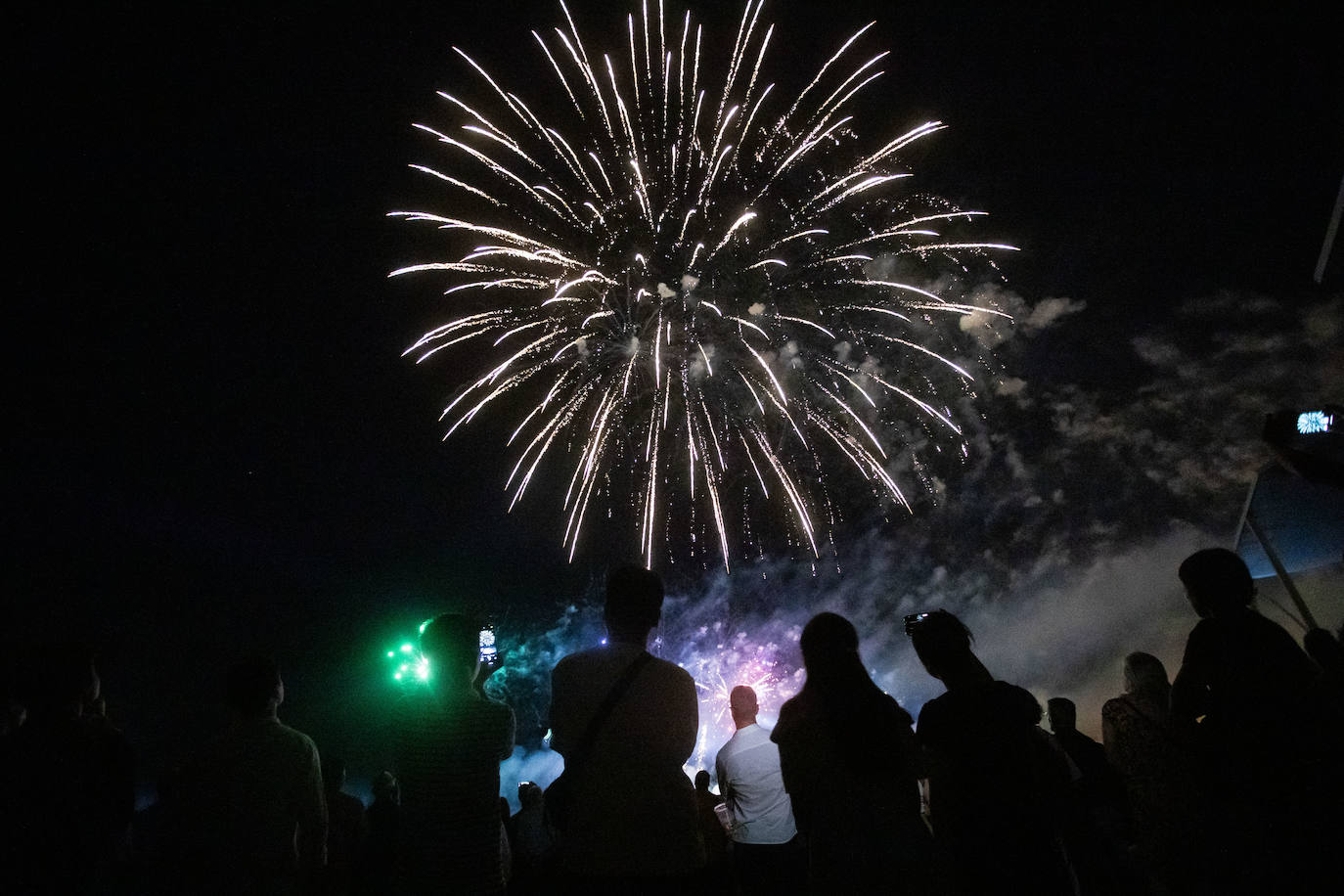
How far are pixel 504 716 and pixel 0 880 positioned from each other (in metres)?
1.92

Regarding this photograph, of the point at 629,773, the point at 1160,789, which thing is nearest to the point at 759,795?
the point at 1160,789

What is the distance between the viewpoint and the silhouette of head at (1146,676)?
11.4 feet

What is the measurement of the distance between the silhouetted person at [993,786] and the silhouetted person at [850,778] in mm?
210

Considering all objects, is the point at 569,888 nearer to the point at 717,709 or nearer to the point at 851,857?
the point at 851,857

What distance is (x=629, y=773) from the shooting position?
7.74ft

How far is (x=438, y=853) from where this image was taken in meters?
2.76

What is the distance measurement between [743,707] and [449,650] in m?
2.65

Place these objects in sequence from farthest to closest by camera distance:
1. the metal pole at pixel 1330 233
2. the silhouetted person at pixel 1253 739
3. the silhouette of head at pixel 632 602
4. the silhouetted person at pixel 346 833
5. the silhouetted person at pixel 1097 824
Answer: the metal pole at pixel 1330 233 < the silhouetted person at pixel 346 833 < the silhouetted person at pixel 1097 824 < the silhouette of head at pixel 632 602 < the silhouetted person at pixel 1253 739

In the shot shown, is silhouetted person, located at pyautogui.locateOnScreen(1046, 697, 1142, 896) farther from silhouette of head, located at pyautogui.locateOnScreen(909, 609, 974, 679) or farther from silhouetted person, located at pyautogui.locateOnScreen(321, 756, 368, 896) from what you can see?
silhouetted person, located at pyautogui.locateOnScreen(321, 756, 368, 896)

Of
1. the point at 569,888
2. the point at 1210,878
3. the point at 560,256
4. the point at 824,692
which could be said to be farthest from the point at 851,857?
the point at 560,256

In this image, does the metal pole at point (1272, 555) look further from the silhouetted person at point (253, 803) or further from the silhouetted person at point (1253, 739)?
A: the silhouetted person at point (253, 803)

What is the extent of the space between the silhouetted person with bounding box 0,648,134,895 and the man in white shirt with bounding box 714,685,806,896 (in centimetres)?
333

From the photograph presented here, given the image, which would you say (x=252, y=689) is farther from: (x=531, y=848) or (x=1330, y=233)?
(x=1330, y=233)

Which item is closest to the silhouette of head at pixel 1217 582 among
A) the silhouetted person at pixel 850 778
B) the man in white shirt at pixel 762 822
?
the silhouetted person at pixel 850 778
